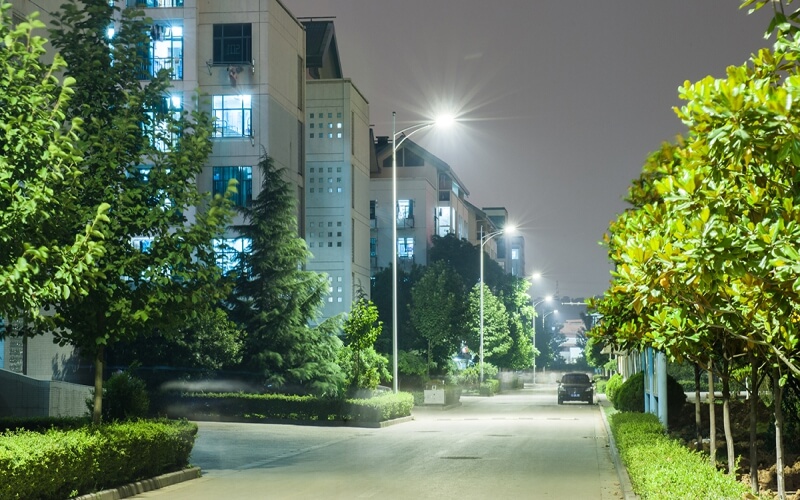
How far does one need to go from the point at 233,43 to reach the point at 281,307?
1559cm

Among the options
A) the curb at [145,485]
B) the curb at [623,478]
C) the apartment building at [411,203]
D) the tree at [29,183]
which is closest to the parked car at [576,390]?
the apartment building at [411,203]

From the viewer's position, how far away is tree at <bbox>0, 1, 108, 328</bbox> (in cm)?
1361

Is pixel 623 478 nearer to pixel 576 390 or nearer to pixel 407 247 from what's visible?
pixel 576 390

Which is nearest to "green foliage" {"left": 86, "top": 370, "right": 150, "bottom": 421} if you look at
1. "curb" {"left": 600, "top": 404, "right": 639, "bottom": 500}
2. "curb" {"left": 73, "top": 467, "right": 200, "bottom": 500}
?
"curb" {"left": 73, "top": 467, "right": 200, "bottom": 500}

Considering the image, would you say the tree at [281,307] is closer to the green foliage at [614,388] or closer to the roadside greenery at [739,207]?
the green foliage at [614,388]

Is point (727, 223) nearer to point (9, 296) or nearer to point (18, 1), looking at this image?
point (9, 296)

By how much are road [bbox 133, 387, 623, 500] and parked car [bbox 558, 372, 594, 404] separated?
817 inches

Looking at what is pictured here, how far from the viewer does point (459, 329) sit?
73.8 metres

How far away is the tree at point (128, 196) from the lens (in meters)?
17.8

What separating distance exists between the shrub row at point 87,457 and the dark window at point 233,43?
1398 inches

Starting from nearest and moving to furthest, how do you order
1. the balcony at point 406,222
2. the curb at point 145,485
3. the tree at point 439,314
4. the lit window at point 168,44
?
the curb at point 145,485
the lit window at point 168,44
the tree at point 439,314
the balcony at point 406,222

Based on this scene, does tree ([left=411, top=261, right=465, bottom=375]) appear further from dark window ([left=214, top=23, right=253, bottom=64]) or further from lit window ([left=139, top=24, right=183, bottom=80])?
lit window ([left=139, top=24, right=183, bottom=80])

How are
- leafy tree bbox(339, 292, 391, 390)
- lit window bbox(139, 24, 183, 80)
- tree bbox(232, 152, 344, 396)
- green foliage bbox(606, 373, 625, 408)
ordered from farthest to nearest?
lit window bbox(139, 24, 183, 80) < tree bbox(232, 152, 344, 396) < green foliage bbox(606, 373, 625, 408) < leafy tree bbox(339, 292, 391, 390)

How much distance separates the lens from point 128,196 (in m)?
17.8
